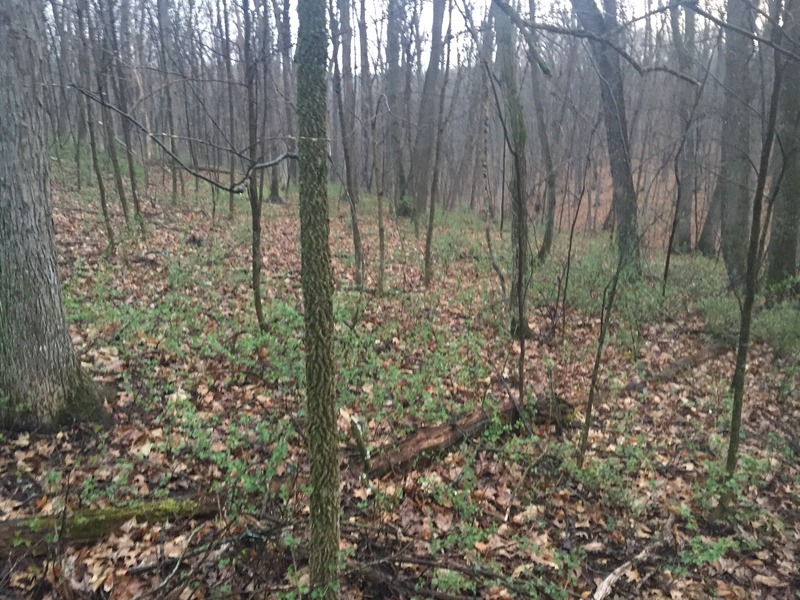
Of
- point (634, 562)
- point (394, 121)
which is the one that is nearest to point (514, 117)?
point (634, 562)

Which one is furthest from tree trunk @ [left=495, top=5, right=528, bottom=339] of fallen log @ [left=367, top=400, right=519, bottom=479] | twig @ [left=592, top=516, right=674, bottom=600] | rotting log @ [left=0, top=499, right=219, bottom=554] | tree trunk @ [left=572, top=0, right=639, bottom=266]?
rotting log @ [left=0, top=499, right=219, bottom=554]

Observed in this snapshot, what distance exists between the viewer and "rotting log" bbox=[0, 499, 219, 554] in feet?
11.8

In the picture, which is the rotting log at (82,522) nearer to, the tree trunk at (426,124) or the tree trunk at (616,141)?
the tree trunk at (616,141)

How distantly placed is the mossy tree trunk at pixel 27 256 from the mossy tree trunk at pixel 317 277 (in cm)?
288

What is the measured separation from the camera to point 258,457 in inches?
198

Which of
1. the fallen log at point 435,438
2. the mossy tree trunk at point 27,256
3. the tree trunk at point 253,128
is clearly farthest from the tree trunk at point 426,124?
the mossy tree trunk at point 27,256

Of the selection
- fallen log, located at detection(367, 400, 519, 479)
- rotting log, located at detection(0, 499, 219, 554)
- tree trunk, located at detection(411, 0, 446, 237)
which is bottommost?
fallen log, located at detection(367, 400, 519, 479)

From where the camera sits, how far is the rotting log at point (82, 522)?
3.61 metres

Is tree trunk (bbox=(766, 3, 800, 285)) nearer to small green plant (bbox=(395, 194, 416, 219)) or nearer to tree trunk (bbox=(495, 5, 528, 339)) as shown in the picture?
tree trunk (bbox=(495, 5, 528, 339))

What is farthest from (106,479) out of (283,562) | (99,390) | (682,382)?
(682,382)

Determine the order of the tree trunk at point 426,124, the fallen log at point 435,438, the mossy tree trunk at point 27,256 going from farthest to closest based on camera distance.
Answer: the tree trunk at point 426,124 → the fallen log at point 435,438 → the mossy tree trunk at point 27,256

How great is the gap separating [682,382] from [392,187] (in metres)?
14.0

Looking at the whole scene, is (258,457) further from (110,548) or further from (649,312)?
(649,312)

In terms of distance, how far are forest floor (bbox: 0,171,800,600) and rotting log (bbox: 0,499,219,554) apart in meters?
0.03
